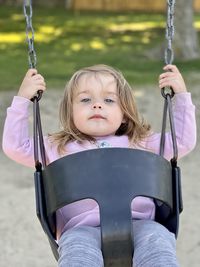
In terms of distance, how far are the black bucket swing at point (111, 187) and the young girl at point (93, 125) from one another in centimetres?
9

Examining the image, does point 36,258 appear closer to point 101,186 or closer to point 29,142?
point 29,142

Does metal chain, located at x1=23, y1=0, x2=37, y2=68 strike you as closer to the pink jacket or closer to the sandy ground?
the pink jacket

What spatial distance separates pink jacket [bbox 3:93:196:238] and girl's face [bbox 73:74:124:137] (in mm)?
83

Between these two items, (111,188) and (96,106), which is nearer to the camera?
(111,188)

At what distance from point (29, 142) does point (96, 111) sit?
30cm

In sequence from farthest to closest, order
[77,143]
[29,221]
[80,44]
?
[80,44] < [29,221] < [77,143]

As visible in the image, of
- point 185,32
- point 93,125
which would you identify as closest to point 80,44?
point 185,32

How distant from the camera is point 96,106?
2180 mm

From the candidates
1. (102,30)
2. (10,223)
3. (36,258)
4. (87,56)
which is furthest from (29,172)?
(102,30)

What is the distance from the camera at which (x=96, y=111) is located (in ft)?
7.14

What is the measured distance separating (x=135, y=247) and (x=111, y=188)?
0.20 m

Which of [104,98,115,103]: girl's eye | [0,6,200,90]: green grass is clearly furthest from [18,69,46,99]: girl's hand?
[0,6,200,90]: green grass

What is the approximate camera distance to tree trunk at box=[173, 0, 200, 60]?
7766 millimetres

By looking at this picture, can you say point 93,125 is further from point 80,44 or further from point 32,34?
point 80,44
